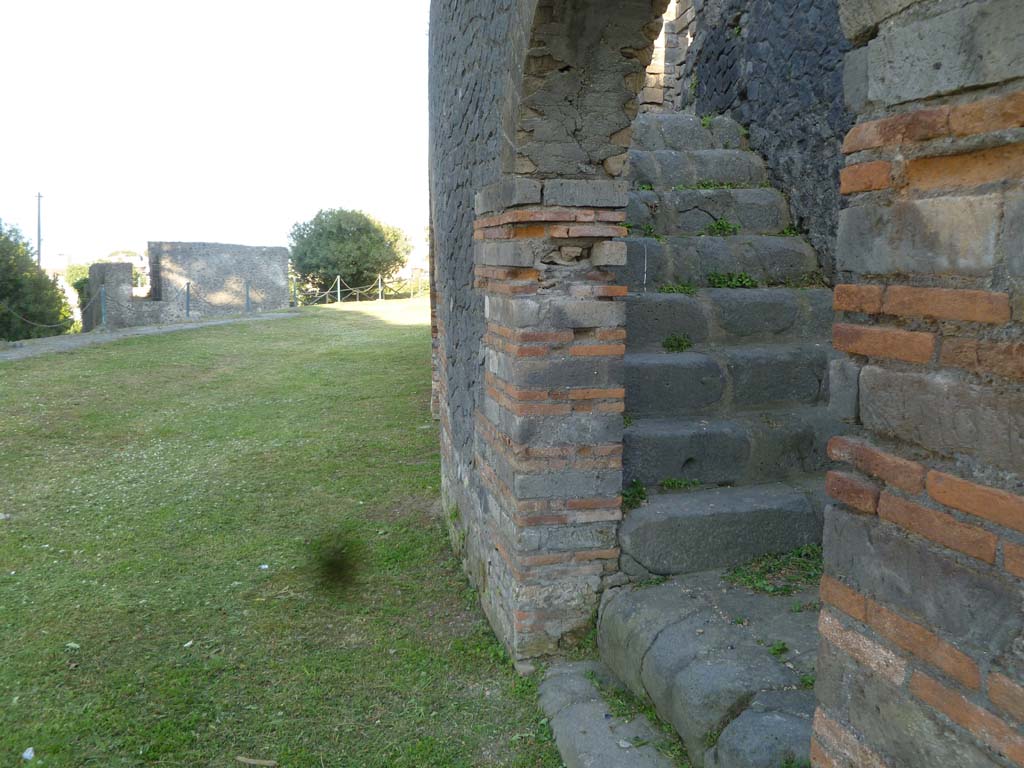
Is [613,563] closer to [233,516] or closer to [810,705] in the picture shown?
[810,705]

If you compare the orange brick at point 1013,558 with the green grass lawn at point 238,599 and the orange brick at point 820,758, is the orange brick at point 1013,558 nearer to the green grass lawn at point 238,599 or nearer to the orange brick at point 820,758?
the orange brick at point 820,758

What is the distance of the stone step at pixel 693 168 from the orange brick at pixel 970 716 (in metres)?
4.39

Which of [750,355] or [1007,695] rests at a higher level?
[750,355]

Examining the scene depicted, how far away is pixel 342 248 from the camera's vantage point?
77.3 ft

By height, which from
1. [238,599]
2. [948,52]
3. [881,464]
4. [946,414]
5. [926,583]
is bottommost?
[238,599]

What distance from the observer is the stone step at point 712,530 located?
366 centimetres

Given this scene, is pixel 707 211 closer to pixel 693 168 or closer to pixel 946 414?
pixel 693 168

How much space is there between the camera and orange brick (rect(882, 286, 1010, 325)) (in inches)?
54.1

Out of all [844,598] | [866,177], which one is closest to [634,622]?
[844,598]

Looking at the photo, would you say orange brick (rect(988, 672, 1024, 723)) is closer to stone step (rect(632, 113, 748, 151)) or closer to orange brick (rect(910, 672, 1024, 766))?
orange brick (rect(910, 672, 1024, 766))

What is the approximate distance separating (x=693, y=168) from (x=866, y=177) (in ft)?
14.0

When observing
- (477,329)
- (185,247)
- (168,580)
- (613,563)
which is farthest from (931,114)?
(185,247)

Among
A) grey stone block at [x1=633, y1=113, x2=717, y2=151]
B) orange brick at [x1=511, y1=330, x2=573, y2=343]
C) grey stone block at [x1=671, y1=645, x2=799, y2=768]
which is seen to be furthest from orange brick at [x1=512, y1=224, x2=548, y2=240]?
grey stone block at [x1=633, y1=113, x2=717, y2=151]

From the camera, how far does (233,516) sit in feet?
19.5
